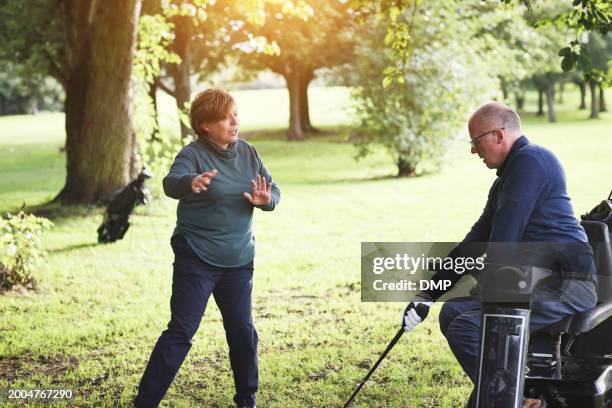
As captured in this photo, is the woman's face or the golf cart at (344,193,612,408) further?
the woman's face

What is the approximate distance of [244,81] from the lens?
45406 mm

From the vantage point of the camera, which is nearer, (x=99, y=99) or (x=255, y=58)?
(x=99, y=99)

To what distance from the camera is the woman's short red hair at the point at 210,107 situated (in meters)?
4.78

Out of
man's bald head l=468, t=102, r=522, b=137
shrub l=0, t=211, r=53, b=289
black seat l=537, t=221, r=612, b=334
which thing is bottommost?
shrub l=0, t=211, r=53, b=289

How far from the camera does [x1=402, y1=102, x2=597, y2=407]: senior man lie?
4.10 m

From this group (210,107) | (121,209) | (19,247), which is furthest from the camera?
(121,209)

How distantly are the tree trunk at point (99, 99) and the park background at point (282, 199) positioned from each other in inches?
1.4

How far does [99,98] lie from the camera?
1422 centimetres

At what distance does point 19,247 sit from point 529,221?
244 inches

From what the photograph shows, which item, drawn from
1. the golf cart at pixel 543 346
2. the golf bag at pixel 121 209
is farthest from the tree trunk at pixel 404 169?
the golf cart at pixel 543 346

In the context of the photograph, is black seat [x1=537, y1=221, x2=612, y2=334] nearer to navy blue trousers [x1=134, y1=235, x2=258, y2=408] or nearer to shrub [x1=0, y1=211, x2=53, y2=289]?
navy blue trousers [x1=134, y1=235, x2=258, y2=408]

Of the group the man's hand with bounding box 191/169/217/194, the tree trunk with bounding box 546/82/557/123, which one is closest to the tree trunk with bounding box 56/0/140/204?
the man's hand with bounding box 191/169/217/194

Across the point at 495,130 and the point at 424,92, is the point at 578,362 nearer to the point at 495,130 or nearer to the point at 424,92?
the point at 495,130

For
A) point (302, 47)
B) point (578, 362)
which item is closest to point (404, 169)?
point (302, 47)
